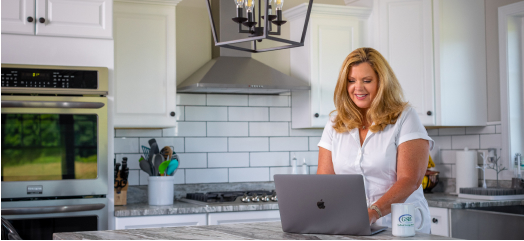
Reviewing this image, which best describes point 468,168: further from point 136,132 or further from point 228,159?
point 136,132

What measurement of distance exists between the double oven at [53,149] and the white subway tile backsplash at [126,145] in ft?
2.02

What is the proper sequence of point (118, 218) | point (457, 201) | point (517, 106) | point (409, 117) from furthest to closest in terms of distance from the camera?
point (517, 106) < point (457, 201) < point (118, 218) < point (409, 117)

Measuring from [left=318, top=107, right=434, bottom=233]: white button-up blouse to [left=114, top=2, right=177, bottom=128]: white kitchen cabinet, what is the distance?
1534 mm

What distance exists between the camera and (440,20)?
3.57 meters

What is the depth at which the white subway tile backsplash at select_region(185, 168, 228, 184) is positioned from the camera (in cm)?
375

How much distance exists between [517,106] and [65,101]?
2.76 m

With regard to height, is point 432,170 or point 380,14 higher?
point 380,14

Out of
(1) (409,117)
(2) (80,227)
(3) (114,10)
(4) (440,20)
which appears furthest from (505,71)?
(2) (80,227)

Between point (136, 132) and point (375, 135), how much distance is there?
1.99 meters

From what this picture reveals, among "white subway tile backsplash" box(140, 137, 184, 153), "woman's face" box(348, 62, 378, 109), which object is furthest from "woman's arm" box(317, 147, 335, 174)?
"white subway tile backsplash" box(140, 137, 184, 153)

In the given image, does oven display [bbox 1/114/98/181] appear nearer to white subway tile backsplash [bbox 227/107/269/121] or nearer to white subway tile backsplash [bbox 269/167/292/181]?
white subway tile backsplash [bbox 227/107/269/121]

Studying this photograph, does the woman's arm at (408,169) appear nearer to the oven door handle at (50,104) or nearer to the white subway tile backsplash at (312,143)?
the oven door handle at (50,104)

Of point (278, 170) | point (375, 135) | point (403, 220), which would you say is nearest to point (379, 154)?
point (375, 135)

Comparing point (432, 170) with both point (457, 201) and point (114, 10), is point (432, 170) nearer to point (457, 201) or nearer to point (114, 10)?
point (457, 201)
